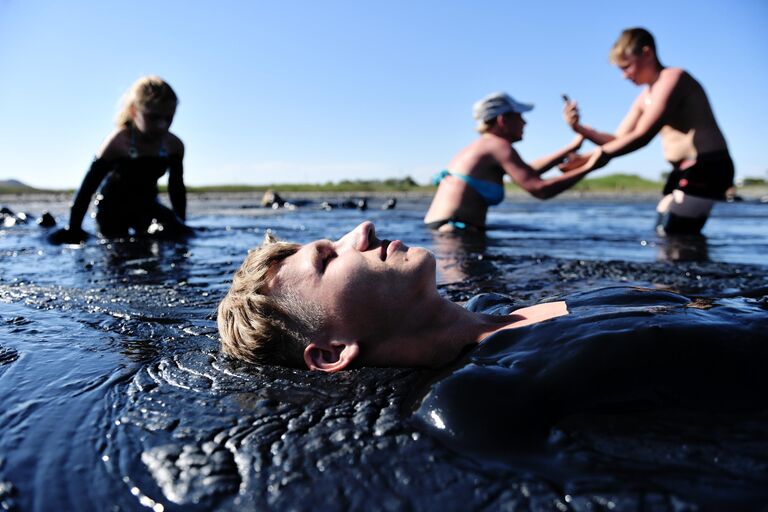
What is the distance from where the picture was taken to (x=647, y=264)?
20.0 ft

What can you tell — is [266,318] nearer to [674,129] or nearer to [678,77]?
[678,77]

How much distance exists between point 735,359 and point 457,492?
127cm

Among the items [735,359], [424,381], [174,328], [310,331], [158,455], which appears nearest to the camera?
[158,455]

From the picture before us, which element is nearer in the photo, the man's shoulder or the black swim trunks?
the man's shoulder

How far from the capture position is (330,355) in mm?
2857

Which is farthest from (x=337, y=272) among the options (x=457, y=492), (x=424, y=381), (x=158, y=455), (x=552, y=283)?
(x=552, y=283)

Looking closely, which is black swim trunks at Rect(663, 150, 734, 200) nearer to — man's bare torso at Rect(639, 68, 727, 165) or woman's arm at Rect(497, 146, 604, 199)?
man's bare torso at Rect(639, 68, 727, 165)

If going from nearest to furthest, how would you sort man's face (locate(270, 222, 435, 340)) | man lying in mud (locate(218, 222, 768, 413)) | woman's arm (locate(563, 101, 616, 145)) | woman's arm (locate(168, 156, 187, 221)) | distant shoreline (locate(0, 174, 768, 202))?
1. man lying in mud (locate(218, 222, 768, 413))
2. man's face (locate(270, 222, 435, 340))
3. woman's arm (locate(563, 101, 616, 145))
4. woman's arm (locate(168, 156, 187, 221))
5. distant shoreline (locate(0, 174, 768, 202))

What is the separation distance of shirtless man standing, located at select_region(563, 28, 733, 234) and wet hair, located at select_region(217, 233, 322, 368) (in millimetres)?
6088

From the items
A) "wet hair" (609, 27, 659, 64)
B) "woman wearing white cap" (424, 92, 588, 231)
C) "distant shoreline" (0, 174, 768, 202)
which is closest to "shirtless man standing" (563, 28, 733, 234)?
"wet hair" (609, 27, 659, 64)

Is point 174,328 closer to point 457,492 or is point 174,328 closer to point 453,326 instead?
point 453,326

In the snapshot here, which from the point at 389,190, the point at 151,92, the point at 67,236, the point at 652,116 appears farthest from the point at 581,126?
the point at 389,190

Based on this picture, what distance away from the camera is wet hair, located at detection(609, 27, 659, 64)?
8.34m

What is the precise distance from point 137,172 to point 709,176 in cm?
849
